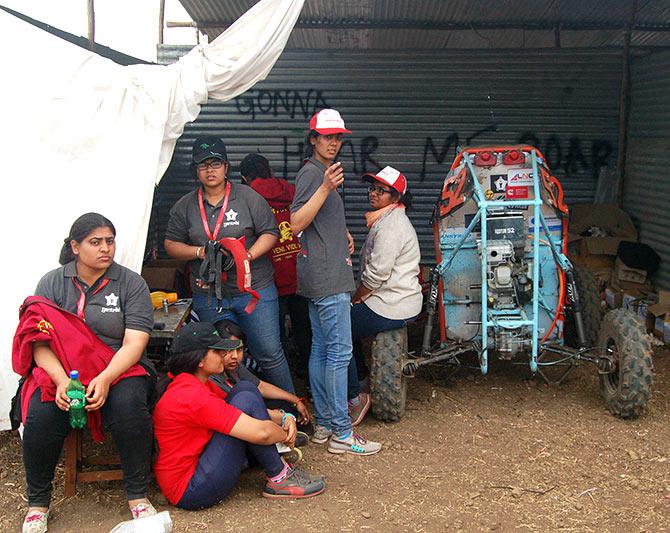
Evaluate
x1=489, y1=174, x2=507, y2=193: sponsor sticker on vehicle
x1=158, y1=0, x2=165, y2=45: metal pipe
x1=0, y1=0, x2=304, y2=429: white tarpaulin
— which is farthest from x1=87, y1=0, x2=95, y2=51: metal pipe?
x1=489, y1=174, x2=507, y2=193: sponsor sticker on vehicle

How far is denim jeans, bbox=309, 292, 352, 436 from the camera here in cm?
478

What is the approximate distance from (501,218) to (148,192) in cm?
241

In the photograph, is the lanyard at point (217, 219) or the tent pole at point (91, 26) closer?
the lanyard at point (217, 219)

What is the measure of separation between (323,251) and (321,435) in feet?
4.05

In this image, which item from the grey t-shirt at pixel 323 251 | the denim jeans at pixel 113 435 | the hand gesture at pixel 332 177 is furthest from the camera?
the grey t-shirt at pixel 323 251

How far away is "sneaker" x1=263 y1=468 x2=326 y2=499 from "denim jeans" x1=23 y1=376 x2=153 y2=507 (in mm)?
684

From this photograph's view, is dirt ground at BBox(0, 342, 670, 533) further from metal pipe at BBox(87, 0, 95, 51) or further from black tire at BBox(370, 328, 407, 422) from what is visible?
metal pipe at BBox(87, 0, 95, 51)

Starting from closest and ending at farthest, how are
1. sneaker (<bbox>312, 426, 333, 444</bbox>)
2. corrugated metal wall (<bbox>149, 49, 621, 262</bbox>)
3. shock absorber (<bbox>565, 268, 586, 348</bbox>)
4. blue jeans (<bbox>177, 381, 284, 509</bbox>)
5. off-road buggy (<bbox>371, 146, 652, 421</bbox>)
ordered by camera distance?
blue jeans (<bbox>177, 381, 284, 509</bbox>) → sneaker (<bbox>312, 426, 333, 444</bbox>) → off-road buggy (<bbox>371, 146, 652, 421</bbox>) → shock absorber (<bbox>565, 268, 586, 348</bbox>) → corrugated metal wall (<bbox>149, 49, 621, 262</bbox>)

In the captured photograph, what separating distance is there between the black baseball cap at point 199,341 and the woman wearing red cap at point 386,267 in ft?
4.29

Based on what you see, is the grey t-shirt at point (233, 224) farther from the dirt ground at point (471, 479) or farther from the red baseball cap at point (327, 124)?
the dirt ground at point (471, 479)

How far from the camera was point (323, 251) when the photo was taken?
15.6 feet

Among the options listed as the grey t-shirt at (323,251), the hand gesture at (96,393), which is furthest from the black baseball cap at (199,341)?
the grey t-shirt at (323,251)

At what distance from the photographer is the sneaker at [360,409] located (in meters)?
5.35

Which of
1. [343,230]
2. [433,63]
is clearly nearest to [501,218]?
[343,230]
